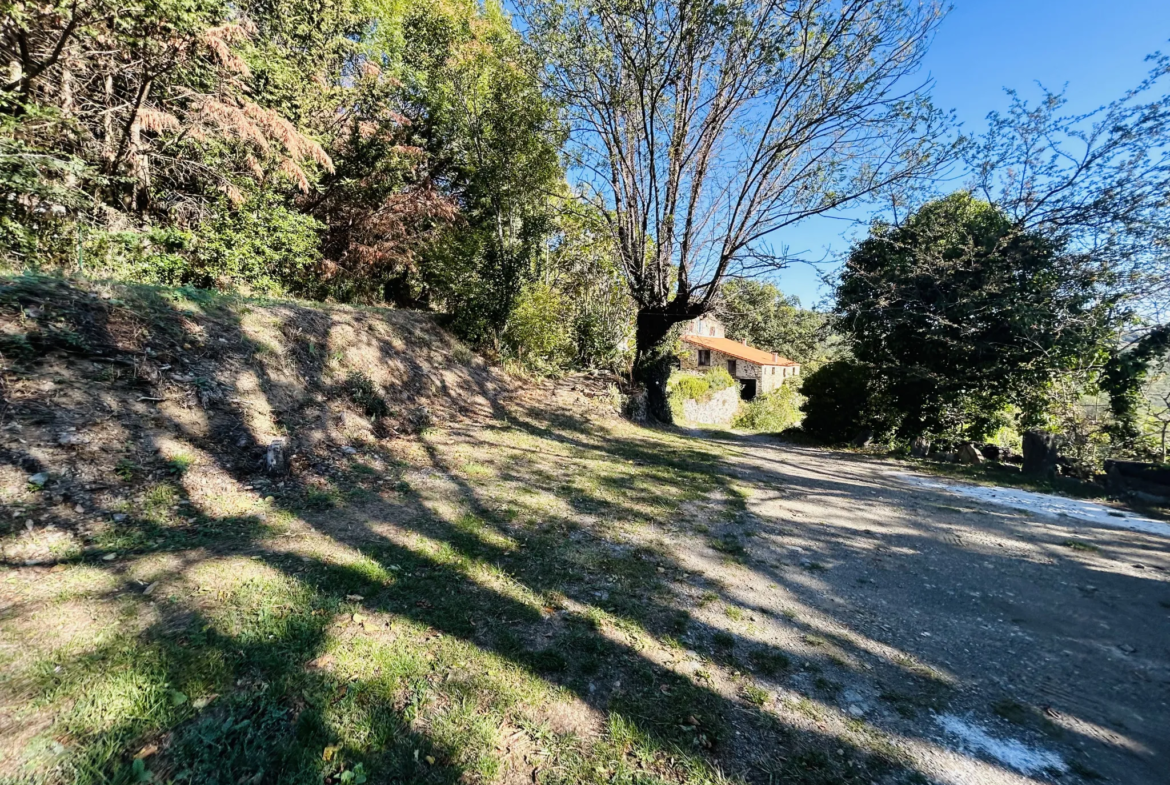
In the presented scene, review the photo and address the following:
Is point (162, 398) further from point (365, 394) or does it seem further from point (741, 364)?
point (741, 364)

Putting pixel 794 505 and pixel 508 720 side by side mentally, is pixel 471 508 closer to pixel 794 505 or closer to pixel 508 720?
pixel 508 720

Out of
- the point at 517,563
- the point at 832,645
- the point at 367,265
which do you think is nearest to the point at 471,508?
the point at 517,563

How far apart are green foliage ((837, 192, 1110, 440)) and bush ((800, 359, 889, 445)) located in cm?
45

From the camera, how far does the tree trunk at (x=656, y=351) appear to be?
411 inches

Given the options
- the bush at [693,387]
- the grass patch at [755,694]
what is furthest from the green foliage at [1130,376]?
the bush at [693,387]

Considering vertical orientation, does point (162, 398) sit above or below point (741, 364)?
below

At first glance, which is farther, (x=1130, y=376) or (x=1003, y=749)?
(x=1130, y=376)

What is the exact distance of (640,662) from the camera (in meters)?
2.23

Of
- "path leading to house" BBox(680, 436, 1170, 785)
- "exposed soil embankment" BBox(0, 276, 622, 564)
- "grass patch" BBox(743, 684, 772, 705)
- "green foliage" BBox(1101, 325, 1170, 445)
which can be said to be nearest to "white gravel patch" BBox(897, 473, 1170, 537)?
"path leading to house" BBox(680, 436, 1170, 785)

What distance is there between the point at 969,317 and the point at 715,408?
15.7 metres

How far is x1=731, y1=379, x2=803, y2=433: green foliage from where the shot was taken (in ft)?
75.6

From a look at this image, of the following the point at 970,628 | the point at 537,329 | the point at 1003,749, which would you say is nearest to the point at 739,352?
the point at 537,329

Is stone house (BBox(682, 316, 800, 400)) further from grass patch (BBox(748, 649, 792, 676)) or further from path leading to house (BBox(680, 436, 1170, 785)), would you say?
grass patch (BBox(748, 649, 792, 676))

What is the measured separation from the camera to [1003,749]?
187 centimetres
